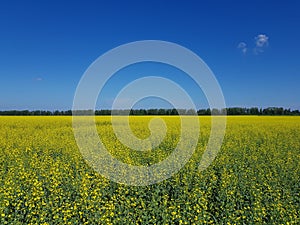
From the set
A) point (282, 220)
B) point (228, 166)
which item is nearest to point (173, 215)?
point (282, 220)

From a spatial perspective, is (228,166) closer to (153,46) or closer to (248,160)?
(248,160)

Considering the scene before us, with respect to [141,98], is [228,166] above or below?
below

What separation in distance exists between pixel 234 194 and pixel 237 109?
54952mm

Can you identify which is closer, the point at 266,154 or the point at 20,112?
the point at 266,154

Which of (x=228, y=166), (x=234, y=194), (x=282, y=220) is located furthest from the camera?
(x=228, y=166)

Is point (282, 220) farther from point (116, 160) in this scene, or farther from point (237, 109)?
point (237, 109)

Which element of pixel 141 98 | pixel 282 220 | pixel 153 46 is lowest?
pixel 282 220

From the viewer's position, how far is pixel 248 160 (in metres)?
10.3

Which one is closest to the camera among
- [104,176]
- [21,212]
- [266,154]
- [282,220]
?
[282,220]

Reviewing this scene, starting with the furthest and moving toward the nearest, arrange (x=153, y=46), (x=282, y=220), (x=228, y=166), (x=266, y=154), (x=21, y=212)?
1. (x=266, y=154)
2. (x=153, y=46)
3. (x=228, y=166)
4. (x=21, y=212)
5. (x=282, y=220)

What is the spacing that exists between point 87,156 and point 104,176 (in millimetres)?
2668

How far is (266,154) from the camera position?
37.4 feet

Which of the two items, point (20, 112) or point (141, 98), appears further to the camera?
point (20, 112)

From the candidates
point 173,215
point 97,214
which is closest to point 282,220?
point 173,215
